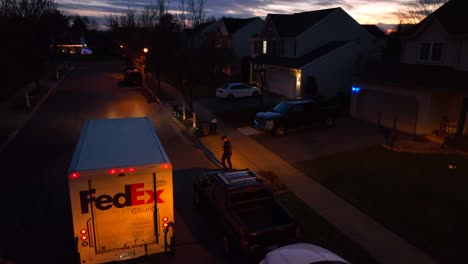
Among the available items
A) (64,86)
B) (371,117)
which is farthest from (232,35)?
(371,117)

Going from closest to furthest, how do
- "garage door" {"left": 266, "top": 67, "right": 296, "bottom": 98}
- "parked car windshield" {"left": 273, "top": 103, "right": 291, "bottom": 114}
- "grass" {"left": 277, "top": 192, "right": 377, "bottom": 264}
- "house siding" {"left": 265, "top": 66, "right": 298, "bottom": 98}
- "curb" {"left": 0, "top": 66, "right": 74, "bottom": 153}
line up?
1. "grass" {"left": 277, "top": 192, "right": 377, "bottom": 264}
2. "curb" {"left": 0, "top": 66, "right": 74, "bottom": 153}
3. "parked car windshield" {"left": 273, "top": 103, "right": 291, "bottom": 114}
4. "house siding" {"left": 265, "top": 66, "right": 298, "bottom": 98}
5. "garage door" {"left": 266, "top": 67, "right": 296, "bottom": 98}

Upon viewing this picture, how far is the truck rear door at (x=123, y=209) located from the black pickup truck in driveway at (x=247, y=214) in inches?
73.3

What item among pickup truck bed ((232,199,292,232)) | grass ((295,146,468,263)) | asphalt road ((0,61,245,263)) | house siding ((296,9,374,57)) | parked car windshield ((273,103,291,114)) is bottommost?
asphalt road ((0,61,245,263))

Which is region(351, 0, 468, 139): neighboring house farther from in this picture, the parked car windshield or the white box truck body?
the white box truck body

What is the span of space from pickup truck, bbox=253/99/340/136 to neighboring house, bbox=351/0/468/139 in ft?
9.06

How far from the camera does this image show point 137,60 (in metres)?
50.9

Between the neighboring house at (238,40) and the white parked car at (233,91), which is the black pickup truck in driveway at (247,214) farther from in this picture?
the neighboring house at (238,40)

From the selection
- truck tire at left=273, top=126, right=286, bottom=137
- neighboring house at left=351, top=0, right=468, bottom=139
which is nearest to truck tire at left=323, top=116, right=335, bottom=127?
Result: neighboring house at left=351, top=0, right=468, bottom=139

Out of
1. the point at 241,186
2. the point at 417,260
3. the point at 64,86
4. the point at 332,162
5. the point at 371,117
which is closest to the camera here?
the point at 417,260

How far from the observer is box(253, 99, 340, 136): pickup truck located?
19688 mm

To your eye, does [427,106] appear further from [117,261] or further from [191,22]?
[191,22]

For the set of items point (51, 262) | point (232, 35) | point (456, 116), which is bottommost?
point (51, 262)

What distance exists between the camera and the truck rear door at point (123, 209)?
24.2 ft

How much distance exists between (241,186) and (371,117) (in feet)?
52.7
